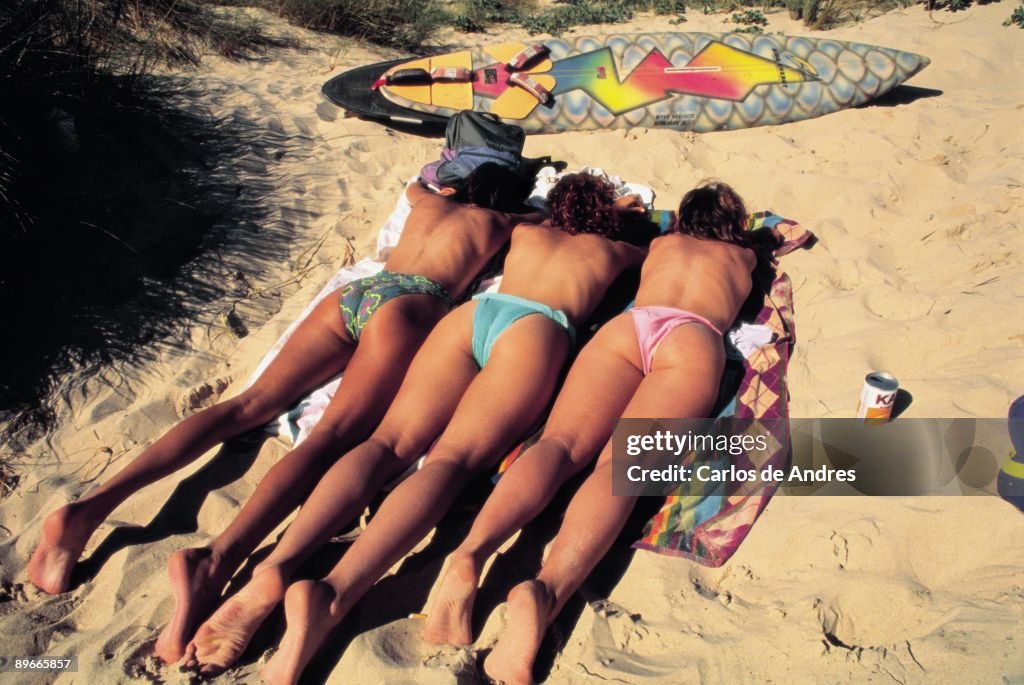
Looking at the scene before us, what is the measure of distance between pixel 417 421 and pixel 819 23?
5.74 meters

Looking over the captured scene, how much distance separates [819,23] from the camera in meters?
6.69

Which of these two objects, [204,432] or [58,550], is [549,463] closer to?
[204,432]

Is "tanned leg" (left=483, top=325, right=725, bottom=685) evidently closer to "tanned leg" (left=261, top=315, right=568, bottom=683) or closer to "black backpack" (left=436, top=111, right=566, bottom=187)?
"tanned leg" (left=261, top=315, right=568, bottom=683)

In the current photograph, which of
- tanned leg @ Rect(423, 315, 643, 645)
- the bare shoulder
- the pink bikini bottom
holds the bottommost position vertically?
tanned leg @ Rect(423, 315, 643, 645)

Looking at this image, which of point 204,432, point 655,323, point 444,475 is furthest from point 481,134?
point 444,475

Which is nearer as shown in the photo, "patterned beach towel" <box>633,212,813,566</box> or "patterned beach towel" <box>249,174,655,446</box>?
"patterned beach towel" <box>633,212,813,566</box>

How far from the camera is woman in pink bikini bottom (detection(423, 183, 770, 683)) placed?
2.29 meters

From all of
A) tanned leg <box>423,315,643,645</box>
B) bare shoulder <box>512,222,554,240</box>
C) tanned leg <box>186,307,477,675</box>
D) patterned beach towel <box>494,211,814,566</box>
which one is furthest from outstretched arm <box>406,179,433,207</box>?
patterned beach towel <box>494,211,814,566</box>

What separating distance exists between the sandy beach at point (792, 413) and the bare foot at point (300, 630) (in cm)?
13

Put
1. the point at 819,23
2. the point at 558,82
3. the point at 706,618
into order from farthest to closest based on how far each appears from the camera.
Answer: the point at 819,23
the point at 558,82
the point at 706,618

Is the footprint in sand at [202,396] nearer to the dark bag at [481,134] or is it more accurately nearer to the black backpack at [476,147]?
the black backpack at [476,147]

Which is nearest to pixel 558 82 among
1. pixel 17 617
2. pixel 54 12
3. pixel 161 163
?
pixel 161 163

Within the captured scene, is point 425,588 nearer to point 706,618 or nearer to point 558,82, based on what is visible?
point 706,618

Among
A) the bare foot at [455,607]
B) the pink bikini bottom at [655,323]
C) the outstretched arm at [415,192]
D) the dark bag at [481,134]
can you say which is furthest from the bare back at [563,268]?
the bare foot at [455,607]
